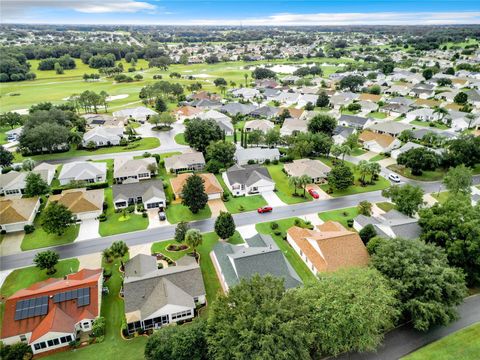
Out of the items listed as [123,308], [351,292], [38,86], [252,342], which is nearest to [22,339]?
[123,308]

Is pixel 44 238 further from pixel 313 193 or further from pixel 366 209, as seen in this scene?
pixel 366 209

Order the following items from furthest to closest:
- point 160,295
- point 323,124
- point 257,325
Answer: point 323,124 < point 160,295 < point 257,325

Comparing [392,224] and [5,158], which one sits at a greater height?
[392,224]

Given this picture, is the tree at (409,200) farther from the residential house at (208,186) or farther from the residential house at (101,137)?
the residential house at (101,137)

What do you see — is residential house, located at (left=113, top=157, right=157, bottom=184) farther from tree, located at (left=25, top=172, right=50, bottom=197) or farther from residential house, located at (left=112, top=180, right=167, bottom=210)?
tree, located at (left=25, top=172, right=50, bottom=197)

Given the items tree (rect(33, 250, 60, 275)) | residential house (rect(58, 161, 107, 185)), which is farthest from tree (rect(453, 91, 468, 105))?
tree (rect(33, 250, 60, 275))

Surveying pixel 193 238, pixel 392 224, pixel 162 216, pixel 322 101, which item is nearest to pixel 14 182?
pixel 162 216

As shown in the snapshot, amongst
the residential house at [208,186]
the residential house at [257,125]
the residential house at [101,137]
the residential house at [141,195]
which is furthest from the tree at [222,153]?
the residential house at [101,137]
